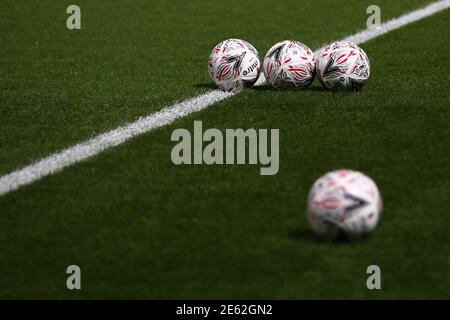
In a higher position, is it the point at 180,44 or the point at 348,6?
the point at 348,6

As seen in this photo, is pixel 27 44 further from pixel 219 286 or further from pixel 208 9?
pixel 219 286

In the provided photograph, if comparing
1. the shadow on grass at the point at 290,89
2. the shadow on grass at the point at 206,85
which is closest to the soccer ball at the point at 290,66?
the shadow on grass at the point at 290,89

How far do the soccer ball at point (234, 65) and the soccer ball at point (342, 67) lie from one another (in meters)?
0.64

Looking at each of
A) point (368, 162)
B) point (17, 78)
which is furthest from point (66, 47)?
point (368, 162)

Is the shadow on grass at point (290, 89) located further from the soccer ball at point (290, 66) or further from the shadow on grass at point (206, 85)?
the shadow on grass at point (206, 85)

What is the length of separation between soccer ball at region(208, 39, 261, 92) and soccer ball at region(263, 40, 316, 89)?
0.16 metres

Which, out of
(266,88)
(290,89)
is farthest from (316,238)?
(266,88)

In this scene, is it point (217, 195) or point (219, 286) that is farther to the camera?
point (217, 195)

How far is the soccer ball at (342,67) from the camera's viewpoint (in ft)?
32.2

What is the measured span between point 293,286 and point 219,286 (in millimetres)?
380

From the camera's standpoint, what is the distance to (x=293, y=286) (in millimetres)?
5551

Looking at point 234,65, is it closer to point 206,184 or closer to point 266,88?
point 266,88

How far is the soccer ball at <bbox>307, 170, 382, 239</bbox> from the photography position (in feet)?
20.1
